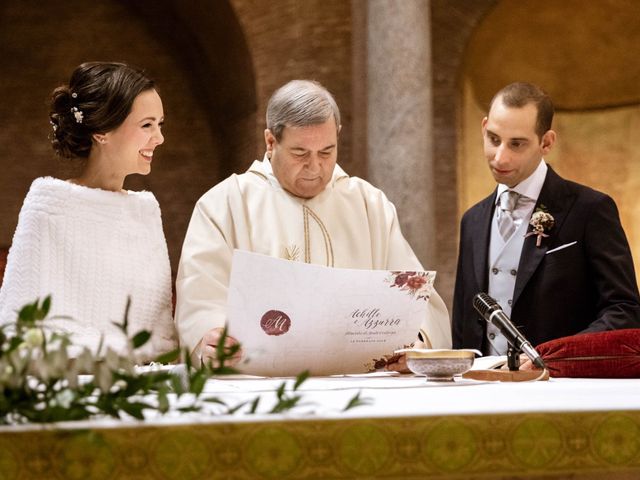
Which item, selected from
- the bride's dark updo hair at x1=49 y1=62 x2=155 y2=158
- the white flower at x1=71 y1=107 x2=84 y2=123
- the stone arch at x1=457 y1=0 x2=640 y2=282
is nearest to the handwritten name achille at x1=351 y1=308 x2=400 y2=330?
the bride's dark updo hair at x1=49 y1=62 x2=155 y2=158

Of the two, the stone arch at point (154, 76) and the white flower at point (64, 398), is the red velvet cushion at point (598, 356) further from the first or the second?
the stone arch at point (154, 76)

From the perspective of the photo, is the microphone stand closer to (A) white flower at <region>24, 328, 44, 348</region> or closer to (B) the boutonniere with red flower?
(B) the boutonniere with red flower

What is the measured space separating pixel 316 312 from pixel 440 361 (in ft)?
1.26

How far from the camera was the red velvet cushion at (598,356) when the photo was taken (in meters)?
3.28

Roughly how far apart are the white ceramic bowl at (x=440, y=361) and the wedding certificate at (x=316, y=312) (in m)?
0.21

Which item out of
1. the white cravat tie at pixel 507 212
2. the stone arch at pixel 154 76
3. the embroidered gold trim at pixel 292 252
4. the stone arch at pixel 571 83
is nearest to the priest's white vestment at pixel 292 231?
the embroidered gold trim at pixel 292 252

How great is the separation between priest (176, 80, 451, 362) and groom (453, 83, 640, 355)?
1.59ft

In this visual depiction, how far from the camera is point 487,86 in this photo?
10883 mm

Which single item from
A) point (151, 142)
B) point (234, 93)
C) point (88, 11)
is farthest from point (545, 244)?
point (88, 11)

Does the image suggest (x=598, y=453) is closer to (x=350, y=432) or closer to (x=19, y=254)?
(x=350, y=432)

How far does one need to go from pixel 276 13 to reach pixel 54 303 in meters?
6.73

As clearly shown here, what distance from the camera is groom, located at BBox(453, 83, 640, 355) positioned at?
4102 millimetres

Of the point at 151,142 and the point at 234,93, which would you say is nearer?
the point at 151,142

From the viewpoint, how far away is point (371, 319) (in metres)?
3.10
